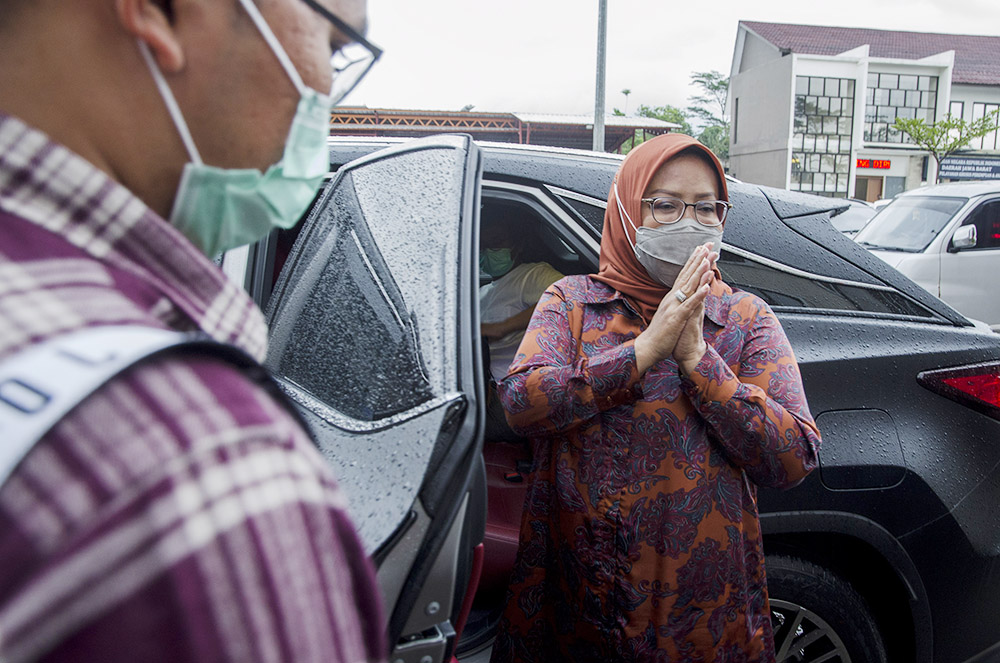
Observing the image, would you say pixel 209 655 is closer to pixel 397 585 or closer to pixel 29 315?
pixel 29 315

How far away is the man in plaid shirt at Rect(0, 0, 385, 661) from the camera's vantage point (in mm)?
421

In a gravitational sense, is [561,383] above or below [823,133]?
below

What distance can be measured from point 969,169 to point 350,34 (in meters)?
39.3

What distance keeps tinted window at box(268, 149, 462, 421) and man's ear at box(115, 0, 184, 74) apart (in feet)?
1.99

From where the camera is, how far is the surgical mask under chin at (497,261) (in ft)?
Result: 10.3

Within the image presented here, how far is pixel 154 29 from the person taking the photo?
62 cm

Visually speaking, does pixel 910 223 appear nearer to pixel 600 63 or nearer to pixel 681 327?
pixel 600 63

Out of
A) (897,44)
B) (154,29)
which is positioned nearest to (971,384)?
(154,29)

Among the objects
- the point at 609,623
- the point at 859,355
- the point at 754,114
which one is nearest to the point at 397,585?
the point at 609,623

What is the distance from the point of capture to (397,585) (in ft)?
3.42

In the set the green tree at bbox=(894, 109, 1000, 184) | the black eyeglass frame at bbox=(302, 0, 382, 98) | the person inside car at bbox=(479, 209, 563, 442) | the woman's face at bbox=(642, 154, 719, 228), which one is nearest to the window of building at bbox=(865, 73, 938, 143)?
the green tree at bbox=(894, 109, 1000, 184)

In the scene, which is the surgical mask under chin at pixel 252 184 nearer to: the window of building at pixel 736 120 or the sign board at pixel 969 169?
the sign board at pixel 969 169

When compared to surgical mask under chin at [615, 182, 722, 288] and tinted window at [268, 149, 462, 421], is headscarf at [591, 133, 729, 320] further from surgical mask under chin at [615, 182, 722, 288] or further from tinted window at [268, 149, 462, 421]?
tinted window at [268, 149, 462, 421]

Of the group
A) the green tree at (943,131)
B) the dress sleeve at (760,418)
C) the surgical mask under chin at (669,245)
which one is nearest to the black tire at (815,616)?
the dress sleeve at (760,418)
